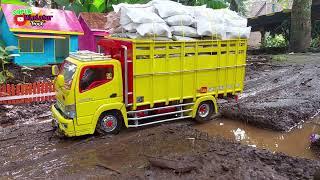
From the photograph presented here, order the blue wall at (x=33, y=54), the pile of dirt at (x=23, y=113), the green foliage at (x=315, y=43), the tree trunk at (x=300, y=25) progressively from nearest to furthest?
the pile of dirt at (x=23, y=113), the blue wall at (x=33, y=54), the tree trunk at (x=300, y=25), the green foliage at (x=315, y=43)

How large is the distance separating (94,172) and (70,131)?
1720mm

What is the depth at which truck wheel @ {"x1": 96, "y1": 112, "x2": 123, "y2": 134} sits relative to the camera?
9.07 m

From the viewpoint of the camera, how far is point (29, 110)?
38.5 feet

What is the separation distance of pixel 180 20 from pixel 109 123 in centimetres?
336

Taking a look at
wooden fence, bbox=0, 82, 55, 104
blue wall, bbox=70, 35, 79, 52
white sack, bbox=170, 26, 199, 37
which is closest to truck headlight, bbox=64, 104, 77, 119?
white sack, bbox=170, 26, 199, 37

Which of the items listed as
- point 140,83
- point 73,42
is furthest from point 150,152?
point 73,42

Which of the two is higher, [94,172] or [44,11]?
[44,11]

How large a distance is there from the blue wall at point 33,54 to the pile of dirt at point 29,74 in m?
0.67

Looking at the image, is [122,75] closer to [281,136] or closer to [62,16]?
[281,136]

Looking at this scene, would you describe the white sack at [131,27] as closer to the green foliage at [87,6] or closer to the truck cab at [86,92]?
the truck cab at [86,92]

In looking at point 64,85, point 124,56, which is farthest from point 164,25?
point 64,85

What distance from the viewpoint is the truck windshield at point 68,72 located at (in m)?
8.52

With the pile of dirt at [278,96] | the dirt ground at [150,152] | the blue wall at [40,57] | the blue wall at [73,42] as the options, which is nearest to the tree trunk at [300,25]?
the pile of dirt at [278,96]

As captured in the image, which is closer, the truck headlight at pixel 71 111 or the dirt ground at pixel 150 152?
the dirt ground at pixel 150 152
